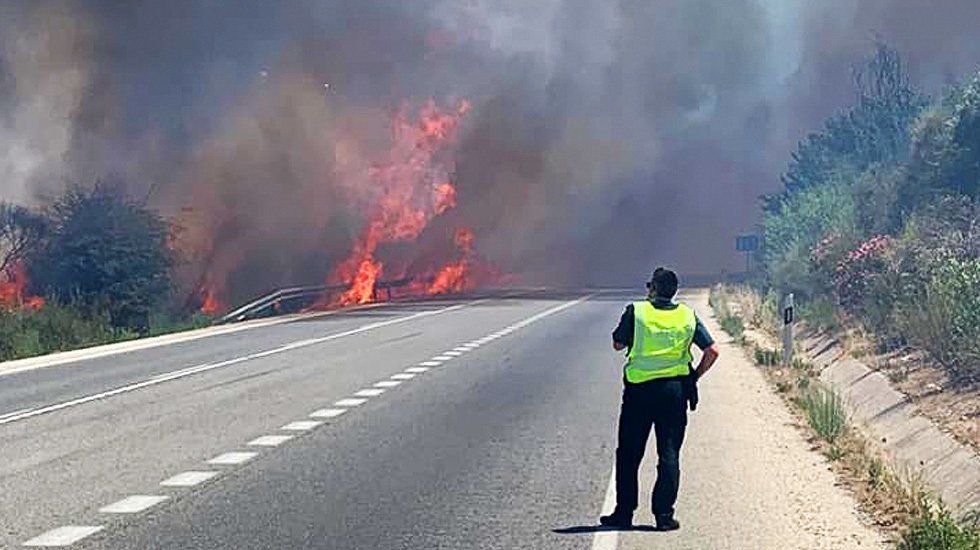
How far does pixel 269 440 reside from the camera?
38.2 ft

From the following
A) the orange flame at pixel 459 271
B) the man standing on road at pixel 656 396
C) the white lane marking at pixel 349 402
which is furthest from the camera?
the orange flame at pixel 459 271

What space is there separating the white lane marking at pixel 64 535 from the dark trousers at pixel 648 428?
2.99 metres

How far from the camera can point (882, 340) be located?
18844 mm

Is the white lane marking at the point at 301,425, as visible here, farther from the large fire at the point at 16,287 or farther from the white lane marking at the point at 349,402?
the large fire at the point at 16,287

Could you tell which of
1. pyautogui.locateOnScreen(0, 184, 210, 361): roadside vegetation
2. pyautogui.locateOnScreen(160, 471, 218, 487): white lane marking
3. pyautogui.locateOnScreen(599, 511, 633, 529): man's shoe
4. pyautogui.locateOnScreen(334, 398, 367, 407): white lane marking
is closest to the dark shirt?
pyautogui.locateOnScreen(599, 511, 633, 529): man's shoe

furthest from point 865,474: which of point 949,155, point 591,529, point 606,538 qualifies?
point 949,155

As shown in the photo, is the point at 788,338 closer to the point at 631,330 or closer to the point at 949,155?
the point at 949,155

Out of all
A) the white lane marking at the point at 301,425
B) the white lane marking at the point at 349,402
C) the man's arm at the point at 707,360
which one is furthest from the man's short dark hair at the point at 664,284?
the white lane marking at the point at 349,402

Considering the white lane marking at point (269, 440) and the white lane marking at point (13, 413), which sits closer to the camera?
the white lane marking at point (269, 440)

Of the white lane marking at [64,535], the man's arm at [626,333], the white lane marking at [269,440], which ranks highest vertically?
the man's arm at [626,333]

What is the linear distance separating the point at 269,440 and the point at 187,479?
2099 mm

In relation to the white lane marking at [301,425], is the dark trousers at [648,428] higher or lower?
higher

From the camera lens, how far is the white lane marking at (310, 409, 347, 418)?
44.2 ft

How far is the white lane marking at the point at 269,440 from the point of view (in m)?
11.4
